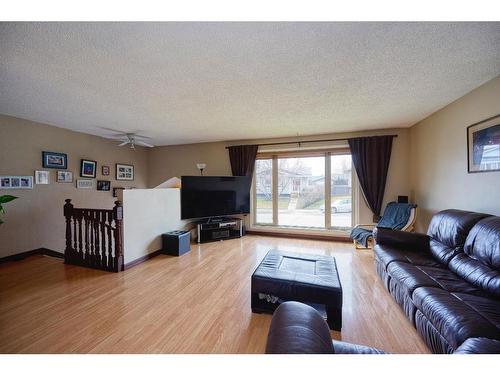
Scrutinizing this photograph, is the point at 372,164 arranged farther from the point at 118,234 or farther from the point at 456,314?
the point at 118,234

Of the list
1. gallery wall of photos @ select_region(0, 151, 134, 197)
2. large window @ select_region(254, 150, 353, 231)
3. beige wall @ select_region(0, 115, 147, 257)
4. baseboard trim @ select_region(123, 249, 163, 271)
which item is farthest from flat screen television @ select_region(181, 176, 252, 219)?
beige wall @ select_region(0, 115, 147, 257)

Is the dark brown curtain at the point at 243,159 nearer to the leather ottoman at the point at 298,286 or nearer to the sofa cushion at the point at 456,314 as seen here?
the leather ottoman at the point at 298,286

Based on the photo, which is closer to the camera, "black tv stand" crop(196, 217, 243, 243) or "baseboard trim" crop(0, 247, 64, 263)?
"baseboard trim" crop(0, 247, 64, 263)

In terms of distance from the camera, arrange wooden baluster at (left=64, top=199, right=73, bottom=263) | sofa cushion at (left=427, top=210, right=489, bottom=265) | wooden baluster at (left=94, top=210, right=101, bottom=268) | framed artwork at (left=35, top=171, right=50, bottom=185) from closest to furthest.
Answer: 1. sofa cushion at (left=427, top=210, right=489, bottom=265)
2. wooden baluster at (left=94, top=210, right=101, bottom=268)
3. wooden baluster at (left=64, top=199, right=73, bottom=263)
4. framed artwork at (left=35, top=171, right=50, bottom=185)

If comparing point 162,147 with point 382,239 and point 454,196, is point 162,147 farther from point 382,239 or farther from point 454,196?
point 454,196

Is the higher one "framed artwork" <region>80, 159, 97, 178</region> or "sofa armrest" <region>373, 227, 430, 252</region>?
"framed artwork" <region>80, 159, 97, 178</region>

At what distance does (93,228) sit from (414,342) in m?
3.82

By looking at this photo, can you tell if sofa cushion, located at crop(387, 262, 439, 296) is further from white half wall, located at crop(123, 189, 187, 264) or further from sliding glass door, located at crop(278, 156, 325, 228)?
white half wall, located at crop(123, 189, 187, 264)

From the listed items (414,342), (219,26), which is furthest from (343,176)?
(219,26)

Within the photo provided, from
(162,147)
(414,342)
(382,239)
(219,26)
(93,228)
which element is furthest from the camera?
(162,147)

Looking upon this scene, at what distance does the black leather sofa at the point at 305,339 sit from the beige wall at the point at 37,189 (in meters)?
4.41

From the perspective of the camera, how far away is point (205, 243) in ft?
13.3

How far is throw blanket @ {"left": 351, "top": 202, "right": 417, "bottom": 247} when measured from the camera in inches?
126

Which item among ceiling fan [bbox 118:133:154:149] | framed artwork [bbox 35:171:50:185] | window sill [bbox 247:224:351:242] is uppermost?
ceiling fan [bbox 118:133:154:149]
